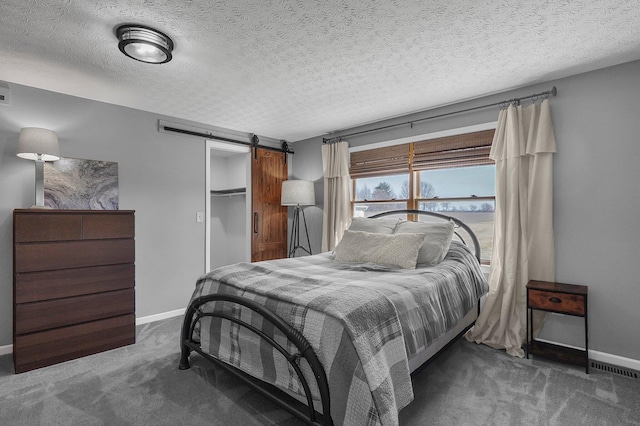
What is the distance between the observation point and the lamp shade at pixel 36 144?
2701 mm

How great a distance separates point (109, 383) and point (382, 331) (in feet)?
6.76

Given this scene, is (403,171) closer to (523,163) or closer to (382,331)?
(523,163)

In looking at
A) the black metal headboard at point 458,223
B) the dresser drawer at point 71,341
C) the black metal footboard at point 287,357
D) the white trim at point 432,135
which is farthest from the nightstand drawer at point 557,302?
the dresser drawer at point 71,341

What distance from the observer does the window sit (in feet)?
11.0

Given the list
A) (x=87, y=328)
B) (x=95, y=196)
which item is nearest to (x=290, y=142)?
(x=95, y=196)

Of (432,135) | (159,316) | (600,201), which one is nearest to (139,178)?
(159,316)

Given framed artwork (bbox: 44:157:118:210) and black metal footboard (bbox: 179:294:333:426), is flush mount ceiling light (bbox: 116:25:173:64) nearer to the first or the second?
framed artwork (bbox: 44:157:118:210)

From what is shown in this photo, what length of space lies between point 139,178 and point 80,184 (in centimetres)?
56

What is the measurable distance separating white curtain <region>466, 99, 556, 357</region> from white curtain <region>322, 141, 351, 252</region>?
6.25 ft

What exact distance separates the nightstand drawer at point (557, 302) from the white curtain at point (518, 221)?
0.27m

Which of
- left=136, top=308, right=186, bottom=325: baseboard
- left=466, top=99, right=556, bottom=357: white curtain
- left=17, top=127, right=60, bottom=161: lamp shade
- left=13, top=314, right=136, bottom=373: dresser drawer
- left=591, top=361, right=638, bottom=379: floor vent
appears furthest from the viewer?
left=136, top=308, right=186, bottom=325: baseboard

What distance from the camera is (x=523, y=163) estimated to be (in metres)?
2.95

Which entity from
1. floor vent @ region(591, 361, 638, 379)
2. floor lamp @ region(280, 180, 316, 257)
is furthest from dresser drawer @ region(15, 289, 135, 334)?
floor vent @ region(591, 361, 638, 379)

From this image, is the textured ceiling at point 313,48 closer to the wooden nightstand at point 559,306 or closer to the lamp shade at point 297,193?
the lamp shade at point 297,193
